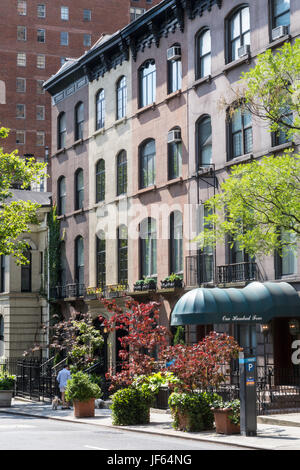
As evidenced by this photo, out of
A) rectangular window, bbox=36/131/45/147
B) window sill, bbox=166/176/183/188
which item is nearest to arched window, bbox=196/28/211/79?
window sill, bbox=166/176/183/188

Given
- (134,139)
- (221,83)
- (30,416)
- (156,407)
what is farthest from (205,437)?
(134,139)

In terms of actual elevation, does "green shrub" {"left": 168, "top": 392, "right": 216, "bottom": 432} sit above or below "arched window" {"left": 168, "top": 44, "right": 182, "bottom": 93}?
below

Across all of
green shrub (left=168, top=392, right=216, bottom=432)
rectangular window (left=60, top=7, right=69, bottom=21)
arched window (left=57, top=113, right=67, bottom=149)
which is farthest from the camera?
rectangular window (left=60, top=7, right=69, bottom=21)

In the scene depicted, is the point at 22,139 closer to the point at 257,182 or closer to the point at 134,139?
the point at 134,139

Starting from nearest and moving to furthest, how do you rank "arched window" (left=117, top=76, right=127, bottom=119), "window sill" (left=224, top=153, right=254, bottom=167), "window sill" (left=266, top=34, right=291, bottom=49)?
"window sill" (left=266, top=34, right=291, bottom=49)
"window sill" (left=224, top=153, right=254, bottom=167)
"arched window" (left=117, top=76, right=127, bottom=119)

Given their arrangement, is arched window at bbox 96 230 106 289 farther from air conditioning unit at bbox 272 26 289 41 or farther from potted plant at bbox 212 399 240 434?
potted plant at bbox 212 399 240 434

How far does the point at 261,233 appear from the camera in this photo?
21.7m

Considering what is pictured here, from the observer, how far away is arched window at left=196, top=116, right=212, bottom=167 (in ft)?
106

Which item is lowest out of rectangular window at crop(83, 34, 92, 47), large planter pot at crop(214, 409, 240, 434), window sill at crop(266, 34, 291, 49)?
large planter pot at crop(214, 409, 240, 434)

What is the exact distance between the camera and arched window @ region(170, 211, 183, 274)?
33750 mm

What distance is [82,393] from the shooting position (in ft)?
85.0

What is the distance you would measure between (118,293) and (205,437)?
1818cm

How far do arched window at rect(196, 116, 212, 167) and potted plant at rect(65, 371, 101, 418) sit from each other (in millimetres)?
10544

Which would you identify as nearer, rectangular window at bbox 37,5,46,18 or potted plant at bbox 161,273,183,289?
potted plant at bbox 161,273,183,289
